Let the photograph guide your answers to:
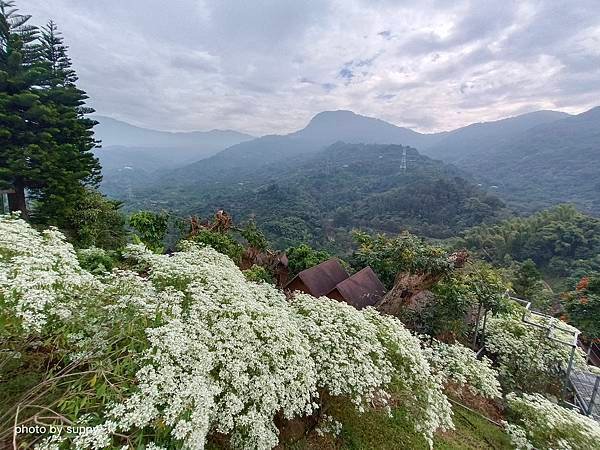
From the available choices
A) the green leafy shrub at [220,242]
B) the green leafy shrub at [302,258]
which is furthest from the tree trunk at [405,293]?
the green leafy shrub at [220,242]

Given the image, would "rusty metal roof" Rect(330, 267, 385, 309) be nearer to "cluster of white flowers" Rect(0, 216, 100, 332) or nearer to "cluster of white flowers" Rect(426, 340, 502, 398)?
"cluster of white flowers" Rect(426, 340, 502, 398)

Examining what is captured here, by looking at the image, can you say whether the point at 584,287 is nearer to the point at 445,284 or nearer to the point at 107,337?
the point at 445,284

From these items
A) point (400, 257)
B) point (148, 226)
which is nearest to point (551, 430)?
point (400, 257)

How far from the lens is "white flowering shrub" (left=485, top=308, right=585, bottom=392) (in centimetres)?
676

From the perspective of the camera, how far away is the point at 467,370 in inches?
225

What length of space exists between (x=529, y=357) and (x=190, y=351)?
7.86m

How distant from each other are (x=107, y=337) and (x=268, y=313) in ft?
5.47

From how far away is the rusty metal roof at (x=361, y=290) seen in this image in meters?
8.63

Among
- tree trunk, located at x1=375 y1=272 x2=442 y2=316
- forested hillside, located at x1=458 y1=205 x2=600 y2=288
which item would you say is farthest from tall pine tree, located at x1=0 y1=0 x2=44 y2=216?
forested hillside, located at x1=458 y1=205 x2=600 y2=288

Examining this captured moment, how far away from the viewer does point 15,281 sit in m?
2.36

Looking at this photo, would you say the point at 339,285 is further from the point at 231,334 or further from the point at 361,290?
the point at 231,334

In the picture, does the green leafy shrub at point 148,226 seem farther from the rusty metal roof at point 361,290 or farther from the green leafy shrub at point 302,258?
the rusty metal roof at point 361,290

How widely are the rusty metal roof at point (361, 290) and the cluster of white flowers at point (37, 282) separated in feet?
21.9

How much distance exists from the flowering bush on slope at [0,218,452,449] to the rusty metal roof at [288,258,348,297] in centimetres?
472
